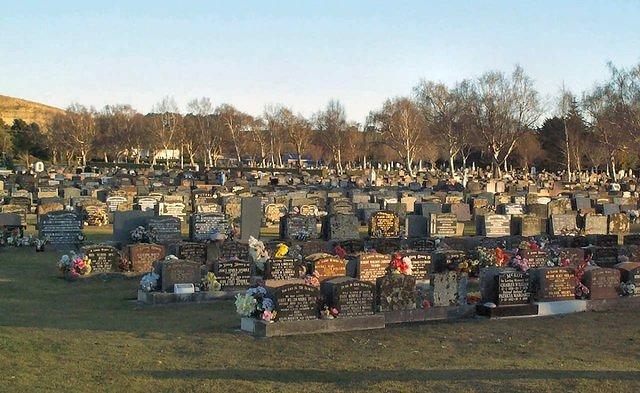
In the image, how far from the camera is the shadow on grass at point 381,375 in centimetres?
884

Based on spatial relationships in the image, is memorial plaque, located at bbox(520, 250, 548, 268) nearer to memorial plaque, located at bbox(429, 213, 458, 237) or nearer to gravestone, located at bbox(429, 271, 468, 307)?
gravestone, located at bbox(429, 271, 468, 307)

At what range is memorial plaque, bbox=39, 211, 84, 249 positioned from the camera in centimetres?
2136

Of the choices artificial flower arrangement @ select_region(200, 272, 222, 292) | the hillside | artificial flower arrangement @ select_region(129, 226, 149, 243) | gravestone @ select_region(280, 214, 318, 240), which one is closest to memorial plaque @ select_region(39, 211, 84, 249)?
artificial flower arrangement @ select_region(129, 226, 149, 243)

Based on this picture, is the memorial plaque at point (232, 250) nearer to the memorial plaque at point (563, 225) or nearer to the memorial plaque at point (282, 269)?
the memorial plaque at point (282, 269)

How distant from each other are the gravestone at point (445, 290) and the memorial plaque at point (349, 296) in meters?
1.48

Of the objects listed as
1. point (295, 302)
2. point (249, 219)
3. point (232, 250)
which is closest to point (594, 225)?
point (249, 219)

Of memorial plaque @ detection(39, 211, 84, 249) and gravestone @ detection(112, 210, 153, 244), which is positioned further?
memorial plaque @ detection(39, 211, 84, 249)

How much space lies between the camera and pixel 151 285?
47.5 feet

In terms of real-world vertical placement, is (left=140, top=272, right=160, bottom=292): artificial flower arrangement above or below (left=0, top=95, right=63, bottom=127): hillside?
below

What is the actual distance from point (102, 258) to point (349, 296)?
24.0 ft

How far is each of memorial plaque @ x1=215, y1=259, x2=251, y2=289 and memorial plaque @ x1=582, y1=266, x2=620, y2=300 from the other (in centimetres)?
617

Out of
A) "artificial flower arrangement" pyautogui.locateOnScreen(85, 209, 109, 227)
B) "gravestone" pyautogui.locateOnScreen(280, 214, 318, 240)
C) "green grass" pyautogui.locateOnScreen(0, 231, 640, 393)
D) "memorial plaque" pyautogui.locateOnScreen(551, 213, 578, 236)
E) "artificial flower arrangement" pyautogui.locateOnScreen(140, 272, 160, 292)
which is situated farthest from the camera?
"artificial flower arrangement" pyautogui.locateOnScreen(85, 209, 109, 227)

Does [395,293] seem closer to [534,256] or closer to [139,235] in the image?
[534,256]

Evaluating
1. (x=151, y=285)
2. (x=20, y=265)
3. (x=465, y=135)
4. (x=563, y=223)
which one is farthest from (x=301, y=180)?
(x=151, y=285)
